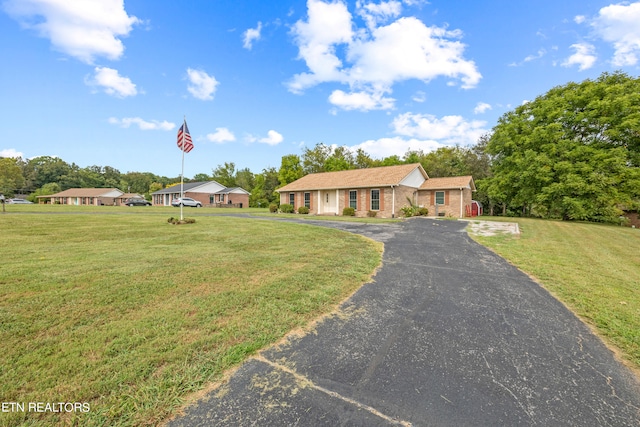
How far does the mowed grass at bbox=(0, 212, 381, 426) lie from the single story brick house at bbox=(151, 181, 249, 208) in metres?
39.7

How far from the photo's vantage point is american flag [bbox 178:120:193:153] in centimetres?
1230

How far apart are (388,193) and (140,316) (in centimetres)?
1991

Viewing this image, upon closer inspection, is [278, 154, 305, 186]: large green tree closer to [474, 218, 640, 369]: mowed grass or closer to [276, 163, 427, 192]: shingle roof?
[276, 163, 427, 192]: shingle roof

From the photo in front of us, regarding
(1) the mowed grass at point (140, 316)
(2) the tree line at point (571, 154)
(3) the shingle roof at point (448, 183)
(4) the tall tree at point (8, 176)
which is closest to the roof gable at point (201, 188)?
(3) the shingle roof at point (448, 183)

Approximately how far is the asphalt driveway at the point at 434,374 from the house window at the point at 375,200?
18055mm

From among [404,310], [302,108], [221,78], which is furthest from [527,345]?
[302,108]

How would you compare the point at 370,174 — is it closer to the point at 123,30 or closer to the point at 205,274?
the point at 123,30

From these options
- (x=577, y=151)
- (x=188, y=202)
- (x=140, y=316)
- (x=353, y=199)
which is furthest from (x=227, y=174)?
(x=140, y=316)

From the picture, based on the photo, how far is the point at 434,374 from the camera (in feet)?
7.36

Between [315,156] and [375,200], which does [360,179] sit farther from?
[315,156]

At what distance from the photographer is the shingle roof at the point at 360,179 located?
21.9 meters

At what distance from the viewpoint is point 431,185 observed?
24000mm

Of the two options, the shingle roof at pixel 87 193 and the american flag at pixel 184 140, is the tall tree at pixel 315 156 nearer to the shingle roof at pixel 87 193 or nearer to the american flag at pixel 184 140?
the american flag at pixel 184 140

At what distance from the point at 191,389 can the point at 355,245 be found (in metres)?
6.67
